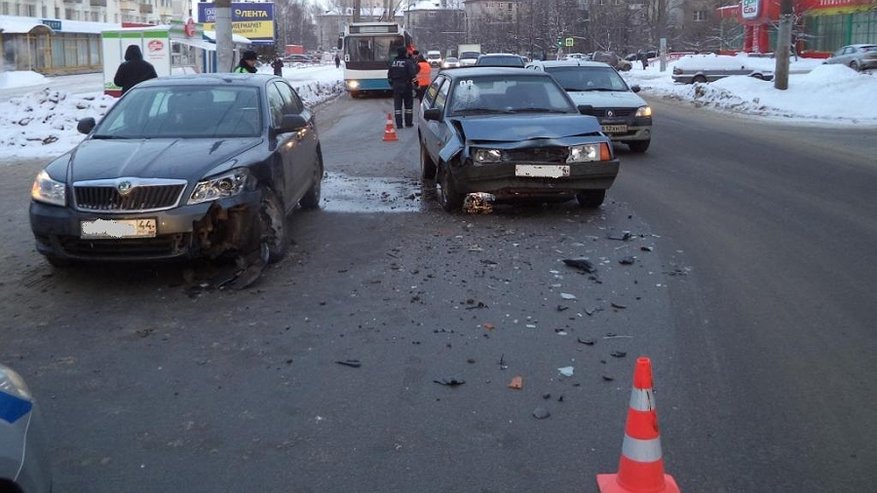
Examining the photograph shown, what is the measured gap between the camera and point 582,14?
246 feet

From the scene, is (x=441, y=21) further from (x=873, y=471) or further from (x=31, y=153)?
(x=873, y=471)

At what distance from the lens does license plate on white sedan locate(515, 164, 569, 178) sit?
871cm

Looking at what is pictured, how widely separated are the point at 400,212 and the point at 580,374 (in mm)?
5024

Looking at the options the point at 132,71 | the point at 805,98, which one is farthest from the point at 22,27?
the point at 805,98

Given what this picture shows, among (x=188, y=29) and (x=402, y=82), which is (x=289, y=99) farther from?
(x=188, y=29)

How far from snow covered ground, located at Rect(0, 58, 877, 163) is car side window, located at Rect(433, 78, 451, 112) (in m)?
7.75

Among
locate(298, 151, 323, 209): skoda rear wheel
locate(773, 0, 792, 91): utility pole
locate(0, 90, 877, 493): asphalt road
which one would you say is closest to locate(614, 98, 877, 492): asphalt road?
locate(0, 90, 877, 493): asphalt road

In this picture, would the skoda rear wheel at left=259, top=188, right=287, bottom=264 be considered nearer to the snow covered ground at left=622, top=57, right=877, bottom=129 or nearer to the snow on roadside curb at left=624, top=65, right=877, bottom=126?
the snow covered ground at left=622, top=57, right=877, bottom=129

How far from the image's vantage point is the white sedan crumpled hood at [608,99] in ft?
47.0

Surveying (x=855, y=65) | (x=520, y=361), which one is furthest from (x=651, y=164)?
(x=855, y=65)

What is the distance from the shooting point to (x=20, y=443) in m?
2.56

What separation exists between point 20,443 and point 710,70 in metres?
40.0

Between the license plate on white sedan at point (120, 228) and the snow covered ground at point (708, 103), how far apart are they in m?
9.28

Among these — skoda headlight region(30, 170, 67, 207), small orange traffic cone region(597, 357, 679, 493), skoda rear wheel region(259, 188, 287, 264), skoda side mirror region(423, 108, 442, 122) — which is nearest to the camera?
small orange traffic cone region(597, 357, 679, 493)
